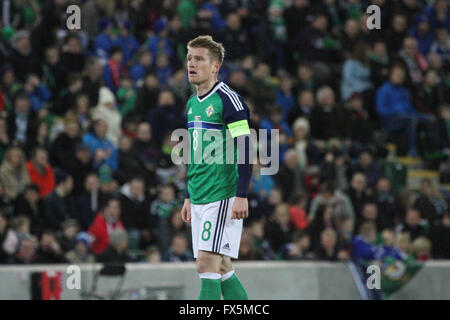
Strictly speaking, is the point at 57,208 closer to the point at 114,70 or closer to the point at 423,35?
the point at 114,70

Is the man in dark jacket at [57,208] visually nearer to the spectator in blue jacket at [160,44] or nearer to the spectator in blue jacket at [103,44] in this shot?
the spectator in blue jacket at [103,44]

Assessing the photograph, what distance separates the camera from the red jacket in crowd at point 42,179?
477 inches

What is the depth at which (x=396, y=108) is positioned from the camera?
14.9m

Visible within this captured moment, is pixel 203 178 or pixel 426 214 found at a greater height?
pixel 203 178

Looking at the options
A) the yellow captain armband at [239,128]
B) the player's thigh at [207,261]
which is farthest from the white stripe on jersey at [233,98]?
the player's thigh at [207,261]

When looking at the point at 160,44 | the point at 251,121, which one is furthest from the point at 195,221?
the point at 160,44

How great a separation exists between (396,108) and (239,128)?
324 inches

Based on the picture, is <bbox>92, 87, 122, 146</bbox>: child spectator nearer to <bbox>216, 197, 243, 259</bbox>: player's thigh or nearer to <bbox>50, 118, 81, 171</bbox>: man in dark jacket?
<bbox>50, 118, 81, 171</bbox>: man in dark jacket

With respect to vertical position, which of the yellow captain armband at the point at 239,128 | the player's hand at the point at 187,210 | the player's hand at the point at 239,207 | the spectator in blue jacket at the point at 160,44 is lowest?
the player's hand at the point at 187,210

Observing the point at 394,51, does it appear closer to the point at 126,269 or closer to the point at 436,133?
the point at 436,133

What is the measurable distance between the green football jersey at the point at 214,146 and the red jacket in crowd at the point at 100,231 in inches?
167

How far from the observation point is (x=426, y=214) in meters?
13.3

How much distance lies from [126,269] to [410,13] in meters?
8.95
